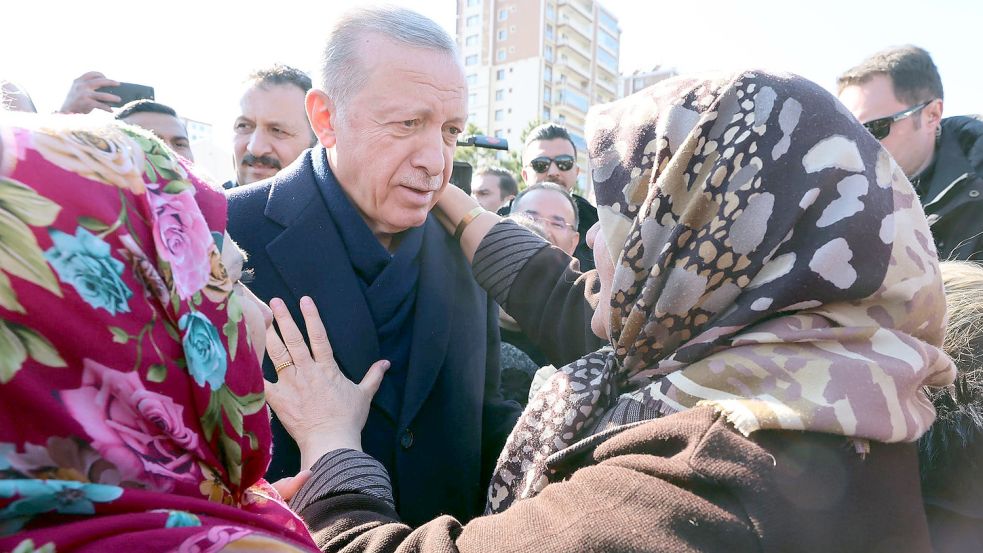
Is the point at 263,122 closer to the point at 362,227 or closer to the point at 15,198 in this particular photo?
the point at 362,227

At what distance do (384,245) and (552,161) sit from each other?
12.5 feet

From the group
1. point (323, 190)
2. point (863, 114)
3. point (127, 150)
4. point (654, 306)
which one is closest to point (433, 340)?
point (323, 190)

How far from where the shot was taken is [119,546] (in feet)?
2.71

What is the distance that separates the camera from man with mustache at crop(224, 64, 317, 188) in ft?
11.8

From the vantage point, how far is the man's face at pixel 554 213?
14.1ft

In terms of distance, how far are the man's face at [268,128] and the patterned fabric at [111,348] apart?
108 inches

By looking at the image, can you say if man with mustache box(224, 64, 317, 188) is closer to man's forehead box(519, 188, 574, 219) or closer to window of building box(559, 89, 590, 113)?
man's forehead box(519, 188, 574, 219)

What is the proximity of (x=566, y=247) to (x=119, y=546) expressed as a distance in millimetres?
3740

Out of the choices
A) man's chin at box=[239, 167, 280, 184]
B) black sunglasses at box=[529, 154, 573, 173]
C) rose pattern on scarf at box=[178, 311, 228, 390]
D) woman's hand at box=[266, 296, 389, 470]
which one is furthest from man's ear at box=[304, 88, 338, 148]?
black sunglasses at box=[529, 154, 573, 173]

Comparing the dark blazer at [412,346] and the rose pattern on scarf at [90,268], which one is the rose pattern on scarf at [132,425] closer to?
the rose pattern on scarf at [90,268]

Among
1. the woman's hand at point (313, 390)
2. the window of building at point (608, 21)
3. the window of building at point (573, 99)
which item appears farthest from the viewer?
the window of building at point (608, 21)

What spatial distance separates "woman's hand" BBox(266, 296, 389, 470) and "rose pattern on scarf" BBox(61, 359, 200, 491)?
0.72 meters

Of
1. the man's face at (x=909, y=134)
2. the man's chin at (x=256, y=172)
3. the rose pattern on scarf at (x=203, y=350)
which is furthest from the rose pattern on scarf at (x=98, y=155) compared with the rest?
the man's face at (x=909, y=134)

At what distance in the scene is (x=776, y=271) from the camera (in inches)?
51.3
